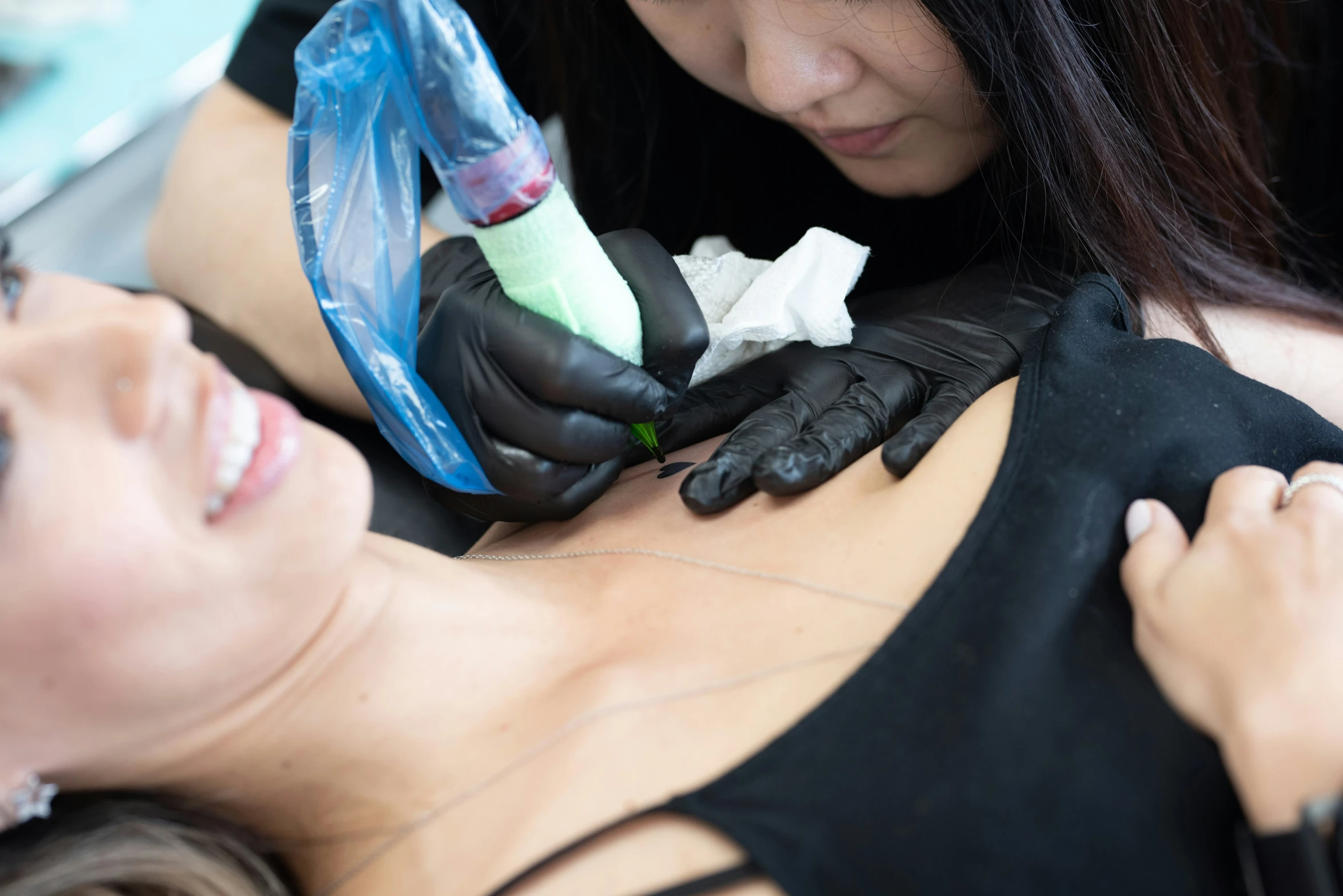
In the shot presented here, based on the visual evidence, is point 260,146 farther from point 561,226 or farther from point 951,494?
point 951,494

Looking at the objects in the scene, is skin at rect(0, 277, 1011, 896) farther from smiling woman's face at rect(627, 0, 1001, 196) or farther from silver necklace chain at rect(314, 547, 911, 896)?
smiling woman's face at rect(627, 0, 1001, 196)

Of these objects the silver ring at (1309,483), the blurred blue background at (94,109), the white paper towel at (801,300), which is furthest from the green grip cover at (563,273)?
the blurred blue background at (94,109)

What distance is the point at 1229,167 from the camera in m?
1.27

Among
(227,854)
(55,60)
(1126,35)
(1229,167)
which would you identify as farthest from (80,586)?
(55,60)

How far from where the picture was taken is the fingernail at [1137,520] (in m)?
0.90

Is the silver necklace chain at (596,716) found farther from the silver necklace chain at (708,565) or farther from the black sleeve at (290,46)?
the black sleeve at (290,46)

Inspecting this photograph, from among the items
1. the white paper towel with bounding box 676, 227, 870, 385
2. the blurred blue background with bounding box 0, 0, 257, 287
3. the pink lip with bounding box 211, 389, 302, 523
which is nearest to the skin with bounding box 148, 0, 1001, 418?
the white paper towel with bounding box 676, 227, 870, 385

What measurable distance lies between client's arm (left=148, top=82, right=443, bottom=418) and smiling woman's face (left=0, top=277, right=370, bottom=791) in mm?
596

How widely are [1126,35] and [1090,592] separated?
2.12 ft

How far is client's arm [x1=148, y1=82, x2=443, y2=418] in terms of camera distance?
1.50 meters

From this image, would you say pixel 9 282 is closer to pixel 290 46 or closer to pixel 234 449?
pixel 234 449

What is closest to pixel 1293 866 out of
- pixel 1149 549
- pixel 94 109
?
pixel 1149 549

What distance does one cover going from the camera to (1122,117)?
3.72ft

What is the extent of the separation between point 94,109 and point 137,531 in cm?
261
